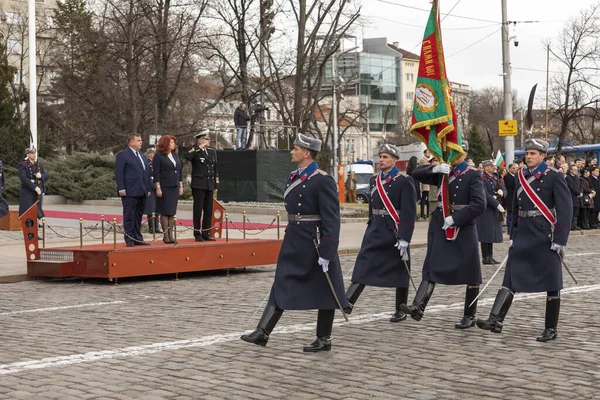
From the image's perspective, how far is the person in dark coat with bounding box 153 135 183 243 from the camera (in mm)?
17094

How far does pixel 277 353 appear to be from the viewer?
28.6ft

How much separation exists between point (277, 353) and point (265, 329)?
22 cm

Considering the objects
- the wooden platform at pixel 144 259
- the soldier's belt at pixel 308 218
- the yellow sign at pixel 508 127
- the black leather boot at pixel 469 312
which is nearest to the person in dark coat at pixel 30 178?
the wooden platform at pixel 144 259

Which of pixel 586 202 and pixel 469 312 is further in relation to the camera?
pixel 586 202

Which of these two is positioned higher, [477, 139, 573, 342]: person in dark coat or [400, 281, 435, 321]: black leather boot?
[477, 139, 573, 342]: person in dark coat

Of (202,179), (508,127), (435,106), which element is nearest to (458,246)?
(435,106)

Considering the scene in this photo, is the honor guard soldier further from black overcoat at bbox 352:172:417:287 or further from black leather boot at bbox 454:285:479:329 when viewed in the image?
black leather boot at bbox 454:285:479:329

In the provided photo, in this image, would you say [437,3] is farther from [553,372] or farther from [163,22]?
[163,22]

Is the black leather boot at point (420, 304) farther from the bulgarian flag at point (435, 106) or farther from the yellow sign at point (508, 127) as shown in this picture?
the yellow sign at point (508, 127)

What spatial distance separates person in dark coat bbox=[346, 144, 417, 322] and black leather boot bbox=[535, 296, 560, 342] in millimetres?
1486

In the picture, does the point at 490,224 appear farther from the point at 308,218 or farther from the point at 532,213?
the point at 308,218

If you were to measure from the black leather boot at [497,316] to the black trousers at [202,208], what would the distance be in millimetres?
7826

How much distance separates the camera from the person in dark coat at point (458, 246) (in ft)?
33.1

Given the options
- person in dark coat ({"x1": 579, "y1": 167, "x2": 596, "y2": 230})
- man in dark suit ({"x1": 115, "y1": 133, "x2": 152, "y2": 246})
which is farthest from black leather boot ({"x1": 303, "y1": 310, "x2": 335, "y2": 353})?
person in dark coat ({"x1": 579, "y1": 167, "x2": 596, "y2": 230})
